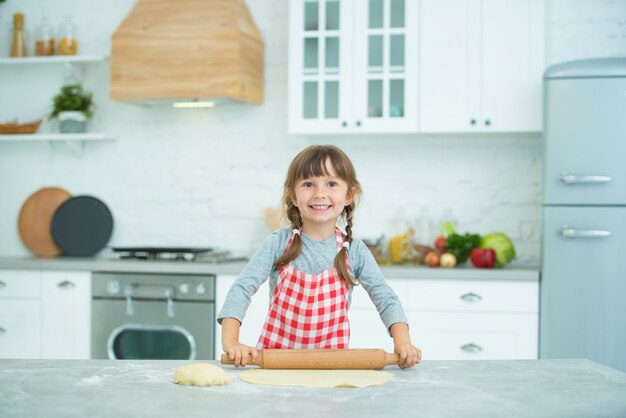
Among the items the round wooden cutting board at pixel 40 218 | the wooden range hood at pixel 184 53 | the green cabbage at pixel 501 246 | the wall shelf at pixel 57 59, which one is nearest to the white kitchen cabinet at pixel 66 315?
the round wooden cutting board at pixel 40 218

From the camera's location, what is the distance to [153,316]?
13.3ft

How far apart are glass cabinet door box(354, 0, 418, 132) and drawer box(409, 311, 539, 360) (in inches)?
37.4

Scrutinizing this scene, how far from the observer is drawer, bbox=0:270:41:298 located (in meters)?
4.22

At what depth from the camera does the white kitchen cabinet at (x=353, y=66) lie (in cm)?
407

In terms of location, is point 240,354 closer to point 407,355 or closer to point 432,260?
point 407,355

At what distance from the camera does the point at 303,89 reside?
4168mm

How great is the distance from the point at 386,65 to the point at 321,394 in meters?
2.78

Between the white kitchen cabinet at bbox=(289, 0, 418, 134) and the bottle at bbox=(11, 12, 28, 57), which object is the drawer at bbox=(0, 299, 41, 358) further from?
the white kitchen cabinet at bbox=(289, 0, 418, 134)

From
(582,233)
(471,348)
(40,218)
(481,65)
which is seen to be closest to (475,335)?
(471,348)

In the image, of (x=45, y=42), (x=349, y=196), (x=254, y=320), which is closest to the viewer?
(x=349, y=196)

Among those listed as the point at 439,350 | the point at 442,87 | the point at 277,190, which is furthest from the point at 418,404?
the point at 277,190

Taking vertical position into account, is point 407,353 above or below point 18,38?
below

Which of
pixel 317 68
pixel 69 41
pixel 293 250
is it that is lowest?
pixel 293 250

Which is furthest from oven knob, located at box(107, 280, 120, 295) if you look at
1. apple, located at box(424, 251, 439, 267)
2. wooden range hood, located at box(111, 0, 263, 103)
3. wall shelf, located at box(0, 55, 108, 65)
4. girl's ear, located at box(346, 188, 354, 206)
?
girl's ear, located at box(346, 188, 354, 206)
